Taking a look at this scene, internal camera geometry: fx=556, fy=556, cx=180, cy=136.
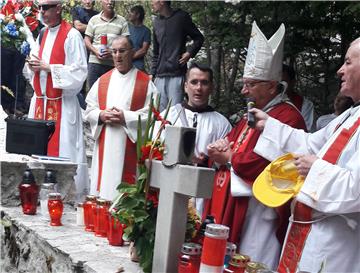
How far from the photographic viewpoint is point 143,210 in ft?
8.21

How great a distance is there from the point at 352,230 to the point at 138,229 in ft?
3.23

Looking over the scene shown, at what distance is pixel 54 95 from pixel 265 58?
9.28 feet

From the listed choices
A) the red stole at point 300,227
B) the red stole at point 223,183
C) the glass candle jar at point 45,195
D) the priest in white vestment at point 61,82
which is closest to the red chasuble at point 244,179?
the red stole at point 223,183

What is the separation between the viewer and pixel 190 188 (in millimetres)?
2244

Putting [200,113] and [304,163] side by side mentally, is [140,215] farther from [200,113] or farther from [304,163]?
[200,113]

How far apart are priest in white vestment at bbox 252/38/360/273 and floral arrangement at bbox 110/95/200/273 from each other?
1.72ft

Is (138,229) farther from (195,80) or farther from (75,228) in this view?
(195,80)

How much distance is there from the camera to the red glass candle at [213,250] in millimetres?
2117

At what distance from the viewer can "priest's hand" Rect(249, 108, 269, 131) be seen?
3.01 meters

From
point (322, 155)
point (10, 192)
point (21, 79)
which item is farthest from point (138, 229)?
point (21, 79)

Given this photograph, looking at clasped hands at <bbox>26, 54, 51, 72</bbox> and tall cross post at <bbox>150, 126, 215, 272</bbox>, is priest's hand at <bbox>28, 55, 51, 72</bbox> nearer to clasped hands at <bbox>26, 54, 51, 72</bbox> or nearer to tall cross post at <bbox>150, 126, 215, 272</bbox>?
clasped hands at <bbox>26, 54, 51, 72</bbox>

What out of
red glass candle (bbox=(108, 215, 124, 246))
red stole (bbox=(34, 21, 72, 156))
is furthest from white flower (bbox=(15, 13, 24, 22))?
red glass candle (bbox=(108, 215, 124, 246))

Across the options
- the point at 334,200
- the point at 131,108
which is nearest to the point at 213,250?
the point at 334,200

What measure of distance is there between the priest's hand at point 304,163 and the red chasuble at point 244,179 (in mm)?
536
